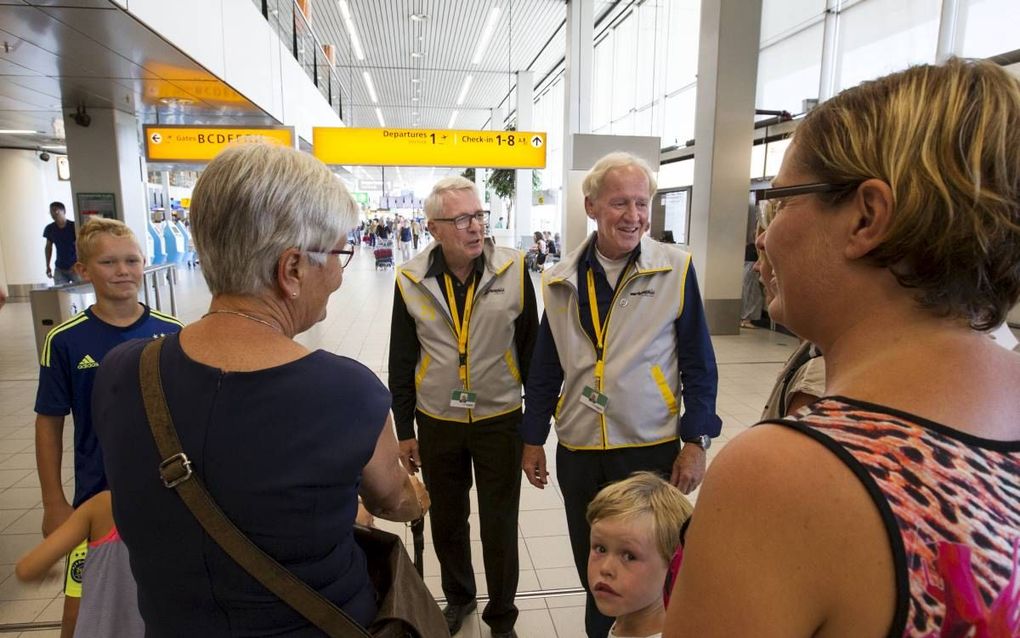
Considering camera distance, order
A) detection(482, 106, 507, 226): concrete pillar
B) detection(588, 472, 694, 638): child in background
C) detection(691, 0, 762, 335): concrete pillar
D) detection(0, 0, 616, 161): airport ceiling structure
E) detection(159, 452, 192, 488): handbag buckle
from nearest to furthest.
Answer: detection(159, 452, 192, 488): handbag buckle, detection(588, 472, 694, 638): child in background, detection(0, 0, 616, 161): airport ceiling structure, detection(691, 0, 762, 335): concrete pillar, detection(482, 106, 507, 226): concrete pillar

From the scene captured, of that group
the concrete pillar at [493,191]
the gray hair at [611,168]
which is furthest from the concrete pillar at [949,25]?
the concrete pillar at [493,191]

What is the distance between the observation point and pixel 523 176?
18.2m

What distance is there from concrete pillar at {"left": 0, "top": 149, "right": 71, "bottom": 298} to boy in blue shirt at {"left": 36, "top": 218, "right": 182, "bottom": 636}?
12.9 metres

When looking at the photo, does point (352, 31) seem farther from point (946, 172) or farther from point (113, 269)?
point (946, 172)

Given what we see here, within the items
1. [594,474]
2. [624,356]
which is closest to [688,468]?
[594,474]

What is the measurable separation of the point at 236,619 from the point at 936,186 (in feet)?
3.48

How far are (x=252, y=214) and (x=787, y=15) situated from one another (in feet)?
33.5

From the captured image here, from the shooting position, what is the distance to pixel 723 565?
555 mm

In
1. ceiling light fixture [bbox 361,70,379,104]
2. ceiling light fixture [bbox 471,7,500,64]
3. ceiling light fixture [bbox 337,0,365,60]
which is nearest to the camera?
ceiling light fixture [bbox 337,0,365,60]

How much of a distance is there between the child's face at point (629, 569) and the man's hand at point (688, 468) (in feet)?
1.76

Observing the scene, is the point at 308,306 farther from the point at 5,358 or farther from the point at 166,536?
the point at 5,358

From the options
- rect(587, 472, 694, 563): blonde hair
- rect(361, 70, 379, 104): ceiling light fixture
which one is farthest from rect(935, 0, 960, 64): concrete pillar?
rect(361, 70, 379, 104): ceiling light fixture

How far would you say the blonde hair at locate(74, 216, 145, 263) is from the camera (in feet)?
6.97

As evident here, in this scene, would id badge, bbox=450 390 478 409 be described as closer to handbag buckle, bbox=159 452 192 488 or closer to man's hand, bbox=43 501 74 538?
man's hand, bbox=43 501 74 538
